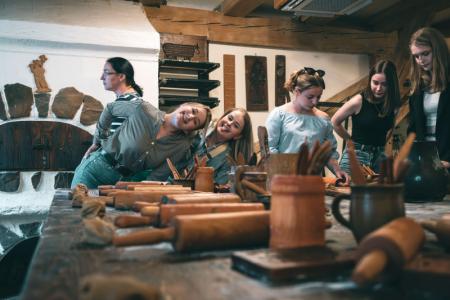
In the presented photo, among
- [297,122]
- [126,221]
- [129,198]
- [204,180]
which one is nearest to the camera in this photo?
[126,221]

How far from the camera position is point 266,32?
515cm

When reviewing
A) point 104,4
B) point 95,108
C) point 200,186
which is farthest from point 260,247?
point 104,4

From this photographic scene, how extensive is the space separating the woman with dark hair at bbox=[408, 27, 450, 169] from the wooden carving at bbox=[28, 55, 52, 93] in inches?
126

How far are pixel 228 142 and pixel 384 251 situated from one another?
2498 millimetres

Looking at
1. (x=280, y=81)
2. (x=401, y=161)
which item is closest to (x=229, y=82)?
(x=280, y=81)

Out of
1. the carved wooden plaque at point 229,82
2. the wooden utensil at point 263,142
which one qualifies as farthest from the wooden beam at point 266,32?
the wooden utensil at point 263,142

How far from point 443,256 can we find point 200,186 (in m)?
1.31

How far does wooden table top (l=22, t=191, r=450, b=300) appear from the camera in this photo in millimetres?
586

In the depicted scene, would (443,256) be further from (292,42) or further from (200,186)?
(292,42)

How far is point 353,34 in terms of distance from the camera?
5555mm

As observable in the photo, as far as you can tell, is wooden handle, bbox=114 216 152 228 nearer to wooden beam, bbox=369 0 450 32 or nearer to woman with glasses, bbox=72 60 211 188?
woman with glasses, bbox=72 60 211 188

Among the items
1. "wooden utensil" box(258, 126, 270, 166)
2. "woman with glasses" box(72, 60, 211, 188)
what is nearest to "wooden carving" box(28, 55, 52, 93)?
"woman with glasses" box(72, 60, 211, 188)

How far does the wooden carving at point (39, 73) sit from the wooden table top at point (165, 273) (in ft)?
11.3

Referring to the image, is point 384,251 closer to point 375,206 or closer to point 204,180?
point 375,206
